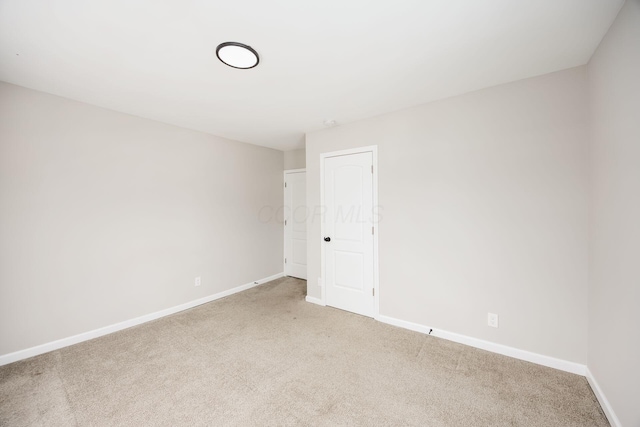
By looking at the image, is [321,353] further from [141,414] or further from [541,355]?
[541,355]

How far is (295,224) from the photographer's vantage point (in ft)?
15.3

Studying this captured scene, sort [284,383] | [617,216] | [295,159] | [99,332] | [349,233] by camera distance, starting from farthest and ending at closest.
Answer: [295,159], [349,233], [99,332], [284,383], [617,216]

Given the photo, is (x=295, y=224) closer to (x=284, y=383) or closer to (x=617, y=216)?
(x=284, y=383)

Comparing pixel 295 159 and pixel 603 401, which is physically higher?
pixel 295 159

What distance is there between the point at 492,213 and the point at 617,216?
2.61 feet

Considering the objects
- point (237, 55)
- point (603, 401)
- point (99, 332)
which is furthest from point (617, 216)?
point (99, 332)

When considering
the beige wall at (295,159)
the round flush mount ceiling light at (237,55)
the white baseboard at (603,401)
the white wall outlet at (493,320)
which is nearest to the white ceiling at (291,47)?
the round flush mount ceiling light at (237,55)

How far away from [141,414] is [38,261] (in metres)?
Result: 1.81

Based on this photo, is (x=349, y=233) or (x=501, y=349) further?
(x=349, y=233)

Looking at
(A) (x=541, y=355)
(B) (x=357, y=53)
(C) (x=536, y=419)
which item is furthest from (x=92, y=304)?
(A) (x=541, y=355)

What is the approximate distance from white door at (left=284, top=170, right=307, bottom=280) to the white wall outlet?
293cm

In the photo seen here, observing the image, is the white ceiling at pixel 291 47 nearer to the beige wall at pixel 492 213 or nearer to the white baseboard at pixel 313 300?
the beige wall at pixel 492 213

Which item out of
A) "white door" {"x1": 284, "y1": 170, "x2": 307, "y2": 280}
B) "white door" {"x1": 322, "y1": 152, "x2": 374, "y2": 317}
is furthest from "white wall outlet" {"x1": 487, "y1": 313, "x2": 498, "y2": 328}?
"white door" {"x1": 284, "y1": 170, "x2": 307, "y2": 280}

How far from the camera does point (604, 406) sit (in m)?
1.54
